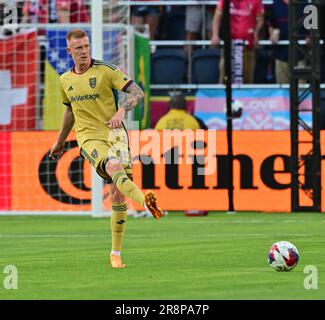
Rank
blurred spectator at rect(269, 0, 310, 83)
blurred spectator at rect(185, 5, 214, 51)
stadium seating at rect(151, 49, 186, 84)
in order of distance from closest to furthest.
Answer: blurred spectator at rect(269, 0, 310, 83)
stadium seating at rect(151, 49, 186, 84)
blurred spectator at rect(185, 5, 214, 51)

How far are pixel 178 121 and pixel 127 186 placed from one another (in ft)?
33.3

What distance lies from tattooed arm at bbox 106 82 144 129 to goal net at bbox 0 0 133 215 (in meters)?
7.64

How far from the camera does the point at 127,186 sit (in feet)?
40.3

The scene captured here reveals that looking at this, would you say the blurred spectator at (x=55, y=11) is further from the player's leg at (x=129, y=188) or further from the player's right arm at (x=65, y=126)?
the player's leg at (x=129, y=188)

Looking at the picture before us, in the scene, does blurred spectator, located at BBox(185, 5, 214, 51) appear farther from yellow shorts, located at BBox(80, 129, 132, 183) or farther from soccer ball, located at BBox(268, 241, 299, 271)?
soccer ball, located at BBox(268, 241, 299, 271)

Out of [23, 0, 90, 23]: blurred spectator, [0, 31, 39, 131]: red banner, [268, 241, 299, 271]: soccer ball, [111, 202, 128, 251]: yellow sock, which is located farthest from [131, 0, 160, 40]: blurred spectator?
[268, 241, 299, 271]: soccer ball

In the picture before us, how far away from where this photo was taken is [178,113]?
74.3 ft

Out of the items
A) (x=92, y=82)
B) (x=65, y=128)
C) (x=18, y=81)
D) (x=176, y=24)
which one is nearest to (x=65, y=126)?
(x=65, y=128)

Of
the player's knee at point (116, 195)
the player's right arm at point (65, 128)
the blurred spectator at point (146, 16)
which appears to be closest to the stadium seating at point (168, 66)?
the blurred spectator at point (146, 16)

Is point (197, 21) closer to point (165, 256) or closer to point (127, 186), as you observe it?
point (165, 256)

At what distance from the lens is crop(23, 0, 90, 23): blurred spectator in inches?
954
